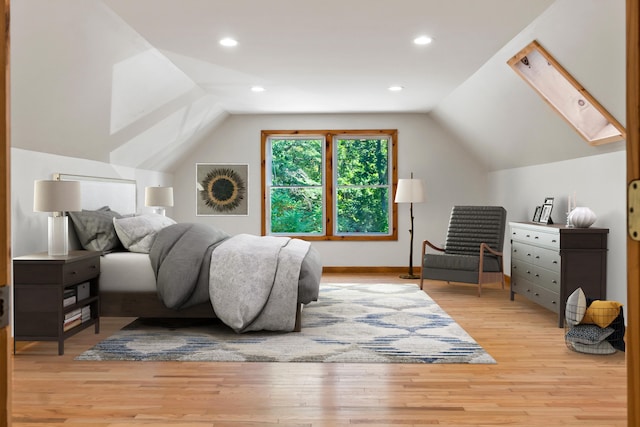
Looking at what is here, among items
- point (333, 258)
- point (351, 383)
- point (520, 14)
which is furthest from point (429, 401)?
point (333, 258)

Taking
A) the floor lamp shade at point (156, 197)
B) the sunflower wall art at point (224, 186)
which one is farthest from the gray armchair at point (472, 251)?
the floor lamp shade at point (156, 197)

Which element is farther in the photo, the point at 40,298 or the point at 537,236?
the point at 537,236

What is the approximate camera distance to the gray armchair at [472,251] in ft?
19.7

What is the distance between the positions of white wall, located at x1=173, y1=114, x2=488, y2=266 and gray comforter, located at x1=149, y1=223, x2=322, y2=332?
3.79 m

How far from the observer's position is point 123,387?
3.14 m

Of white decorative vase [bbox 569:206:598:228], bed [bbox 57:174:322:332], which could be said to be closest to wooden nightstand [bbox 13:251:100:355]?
bed [bbox 57:174:322:332]

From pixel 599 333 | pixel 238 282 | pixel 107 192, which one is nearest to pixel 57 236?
pixel 238 282

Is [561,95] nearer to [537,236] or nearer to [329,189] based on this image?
[537,236]

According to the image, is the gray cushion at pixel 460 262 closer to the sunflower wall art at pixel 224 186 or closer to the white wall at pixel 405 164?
the white wall at pixel 405 164

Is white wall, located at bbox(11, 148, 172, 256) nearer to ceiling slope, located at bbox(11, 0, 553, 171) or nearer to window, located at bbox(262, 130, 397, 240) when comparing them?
ceiling slope, located at bbox(11, 0, 553, 171)

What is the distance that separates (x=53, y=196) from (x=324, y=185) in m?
4.80

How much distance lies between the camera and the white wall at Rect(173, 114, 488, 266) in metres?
8.12

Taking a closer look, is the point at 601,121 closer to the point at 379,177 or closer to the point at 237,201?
the point at 379,177

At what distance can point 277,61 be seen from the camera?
5074mm
